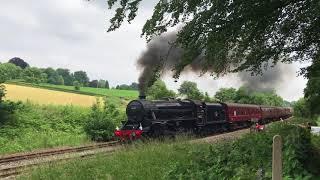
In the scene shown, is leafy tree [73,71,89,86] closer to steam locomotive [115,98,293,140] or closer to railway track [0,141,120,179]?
steam locomotive [115,98,293,140]

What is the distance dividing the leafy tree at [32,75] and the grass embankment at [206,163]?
57.8 meters

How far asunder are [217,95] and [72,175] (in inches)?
2323

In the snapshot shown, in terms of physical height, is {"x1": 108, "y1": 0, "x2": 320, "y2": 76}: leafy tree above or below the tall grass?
above

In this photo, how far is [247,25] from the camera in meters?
12.8

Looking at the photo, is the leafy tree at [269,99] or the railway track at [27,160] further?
the leafy tree at [269,99]

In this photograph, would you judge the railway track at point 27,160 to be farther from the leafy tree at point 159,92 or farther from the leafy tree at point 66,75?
the leafy tree at point 66,75

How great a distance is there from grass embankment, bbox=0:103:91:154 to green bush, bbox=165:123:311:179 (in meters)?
16.2

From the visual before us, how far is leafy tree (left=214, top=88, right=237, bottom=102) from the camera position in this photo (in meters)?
69.9

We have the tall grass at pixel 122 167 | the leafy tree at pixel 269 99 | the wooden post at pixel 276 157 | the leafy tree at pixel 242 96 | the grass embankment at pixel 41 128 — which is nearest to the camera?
the wooden post at pixel 276 157

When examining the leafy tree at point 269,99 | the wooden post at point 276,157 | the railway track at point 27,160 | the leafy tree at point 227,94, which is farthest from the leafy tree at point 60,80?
the wooden post at point 276,157

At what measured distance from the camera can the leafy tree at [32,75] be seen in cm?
6938

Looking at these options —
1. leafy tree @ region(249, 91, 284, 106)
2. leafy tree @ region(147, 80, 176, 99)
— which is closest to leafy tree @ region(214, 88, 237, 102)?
leafy tree @ region(249, 91, 284, 106)

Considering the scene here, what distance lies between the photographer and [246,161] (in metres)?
9.92

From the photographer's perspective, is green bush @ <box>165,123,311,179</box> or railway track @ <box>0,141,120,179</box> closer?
green bush @ <box>165,123,311,179</box>
